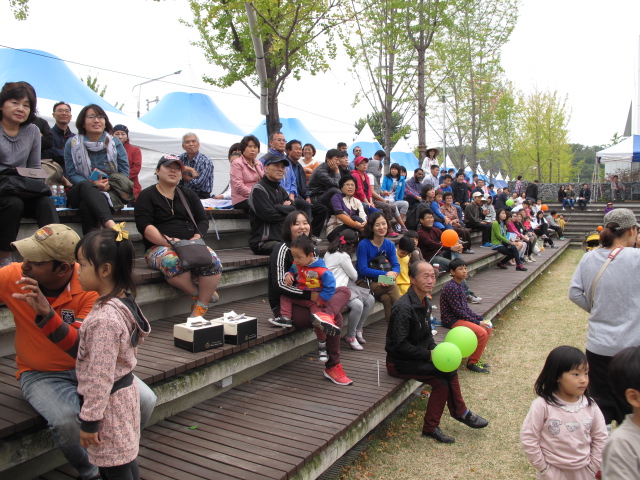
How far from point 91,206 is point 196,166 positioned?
2.44 m

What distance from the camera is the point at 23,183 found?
4023mm

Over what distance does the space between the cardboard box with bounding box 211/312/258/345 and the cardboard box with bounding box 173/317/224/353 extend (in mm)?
101

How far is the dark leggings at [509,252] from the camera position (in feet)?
43.4

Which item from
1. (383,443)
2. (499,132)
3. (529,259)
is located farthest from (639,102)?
(383,443)

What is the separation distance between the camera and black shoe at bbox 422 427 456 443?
14.4 ft

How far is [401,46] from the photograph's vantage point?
52.7ft

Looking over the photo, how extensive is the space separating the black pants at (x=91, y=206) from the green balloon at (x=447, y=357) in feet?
10.7

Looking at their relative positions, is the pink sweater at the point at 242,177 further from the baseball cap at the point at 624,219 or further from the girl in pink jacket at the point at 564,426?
the girl in pink jacket at the point at 564,426

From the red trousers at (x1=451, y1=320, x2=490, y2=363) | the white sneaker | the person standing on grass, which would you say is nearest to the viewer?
the person standing on grass

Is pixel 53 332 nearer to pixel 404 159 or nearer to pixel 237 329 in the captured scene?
pixel 237 329

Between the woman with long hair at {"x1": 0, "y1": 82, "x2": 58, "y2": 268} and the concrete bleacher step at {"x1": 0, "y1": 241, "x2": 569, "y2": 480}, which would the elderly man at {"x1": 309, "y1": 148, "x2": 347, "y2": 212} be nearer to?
the concrete bleacher step at {"x1": 0, "y1": 241, "x2": 569, "y2": 480}

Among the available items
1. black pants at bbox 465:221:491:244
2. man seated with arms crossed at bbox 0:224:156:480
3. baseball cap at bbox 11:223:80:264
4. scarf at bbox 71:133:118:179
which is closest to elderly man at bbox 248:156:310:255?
scarf at bbox 71:133:118:179

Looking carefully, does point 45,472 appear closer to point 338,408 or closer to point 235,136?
point 338,408

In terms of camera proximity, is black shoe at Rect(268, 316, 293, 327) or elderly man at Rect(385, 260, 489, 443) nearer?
elderly man at Rect(385, 260, 489, 443)
